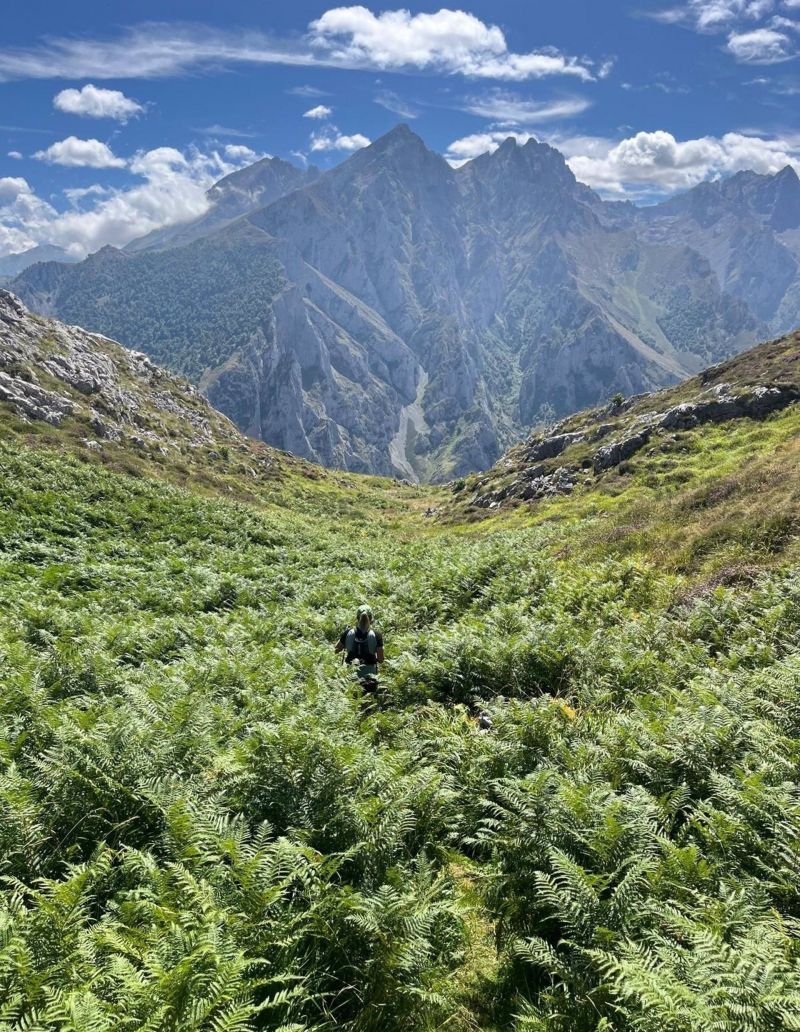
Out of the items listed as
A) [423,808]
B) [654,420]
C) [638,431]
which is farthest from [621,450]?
[423,808]

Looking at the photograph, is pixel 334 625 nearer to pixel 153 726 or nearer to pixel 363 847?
pixel 153 726

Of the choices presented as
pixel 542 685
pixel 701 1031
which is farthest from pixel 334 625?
pixel 701 1031

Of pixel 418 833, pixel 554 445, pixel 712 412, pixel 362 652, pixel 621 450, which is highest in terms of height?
pixel 418 833

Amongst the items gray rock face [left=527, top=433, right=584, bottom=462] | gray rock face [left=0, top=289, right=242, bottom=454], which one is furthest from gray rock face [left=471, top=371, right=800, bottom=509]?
gray rock face [left=0, top=289, right=242, bottom=454]

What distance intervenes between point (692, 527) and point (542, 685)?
38.8 ft

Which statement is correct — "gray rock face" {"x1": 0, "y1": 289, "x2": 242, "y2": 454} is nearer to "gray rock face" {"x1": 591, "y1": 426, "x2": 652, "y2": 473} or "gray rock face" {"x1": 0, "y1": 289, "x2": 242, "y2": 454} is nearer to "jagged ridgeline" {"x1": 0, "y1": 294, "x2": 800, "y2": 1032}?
"gray rock face" {"x1": 591, "y1": 426, "x2": 652, "y2": 473}

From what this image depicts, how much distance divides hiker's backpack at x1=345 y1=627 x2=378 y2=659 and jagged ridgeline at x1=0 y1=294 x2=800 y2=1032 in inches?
21.6

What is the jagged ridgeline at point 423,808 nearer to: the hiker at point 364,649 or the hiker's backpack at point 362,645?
the hiker at point 364,649

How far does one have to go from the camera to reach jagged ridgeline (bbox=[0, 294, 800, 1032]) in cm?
461

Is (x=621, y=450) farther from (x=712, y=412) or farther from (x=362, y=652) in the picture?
(x=362, y=652)

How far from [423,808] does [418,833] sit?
31cm

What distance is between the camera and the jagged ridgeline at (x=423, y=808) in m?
4.61

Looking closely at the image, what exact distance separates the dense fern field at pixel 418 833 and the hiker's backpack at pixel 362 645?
764 millimetres

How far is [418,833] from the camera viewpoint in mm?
7516
